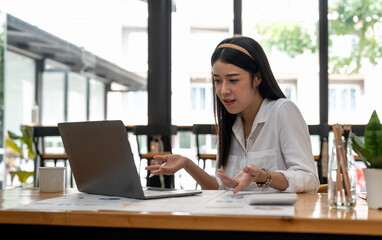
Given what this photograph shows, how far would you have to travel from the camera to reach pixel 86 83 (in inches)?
254

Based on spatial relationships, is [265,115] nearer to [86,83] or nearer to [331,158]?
[331,158]

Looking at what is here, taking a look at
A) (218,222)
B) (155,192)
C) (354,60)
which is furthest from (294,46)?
(218,222)

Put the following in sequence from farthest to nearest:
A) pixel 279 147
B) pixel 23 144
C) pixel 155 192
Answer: pixel 23 144 < pixel 279 147 < pixel 155 192

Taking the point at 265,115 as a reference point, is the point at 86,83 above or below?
above

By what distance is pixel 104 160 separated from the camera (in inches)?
58.9

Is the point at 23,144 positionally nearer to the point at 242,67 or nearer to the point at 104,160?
the point at 242,67

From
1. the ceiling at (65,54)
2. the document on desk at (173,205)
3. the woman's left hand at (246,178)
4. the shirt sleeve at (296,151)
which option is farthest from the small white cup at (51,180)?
the ceiling at (65,54)

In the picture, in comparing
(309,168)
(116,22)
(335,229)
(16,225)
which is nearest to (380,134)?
(335,229)

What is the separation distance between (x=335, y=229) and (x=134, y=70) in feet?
17.7

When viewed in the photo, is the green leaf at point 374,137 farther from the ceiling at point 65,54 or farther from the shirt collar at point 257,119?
the ceiling at point 65,54

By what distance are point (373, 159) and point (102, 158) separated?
746 mm

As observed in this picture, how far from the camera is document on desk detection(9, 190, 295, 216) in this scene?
115cm

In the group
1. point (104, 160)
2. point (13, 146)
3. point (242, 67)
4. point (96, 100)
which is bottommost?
point (13, 146)

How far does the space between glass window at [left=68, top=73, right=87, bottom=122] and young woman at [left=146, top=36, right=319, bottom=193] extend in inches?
180
